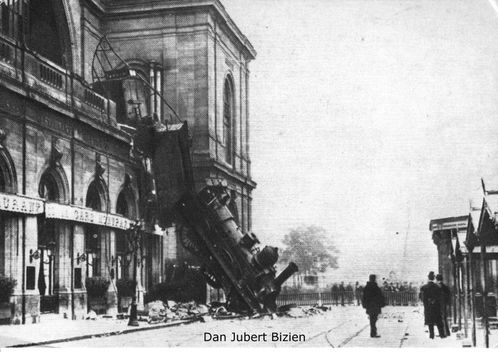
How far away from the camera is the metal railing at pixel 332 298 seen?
19.9 m

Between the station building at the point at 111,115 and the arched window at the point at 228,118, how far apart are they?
3cm

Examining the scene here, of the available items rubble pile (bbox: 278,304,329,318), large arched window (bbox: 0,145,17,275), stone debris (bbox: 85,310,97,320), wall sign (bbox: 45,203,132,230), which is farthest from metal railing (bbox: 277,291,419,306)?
large arched window (bbox: 0,145,17,275)

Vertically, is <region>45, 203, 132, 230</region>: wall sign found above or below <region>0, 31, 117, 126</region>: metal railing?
below

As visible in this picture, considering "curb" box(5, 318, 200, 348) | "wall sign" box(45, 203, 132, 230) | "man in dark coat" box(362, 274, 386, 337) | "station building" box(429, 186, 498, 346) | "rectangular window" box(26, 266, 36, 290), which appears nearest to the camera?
"station building" box(429, 186, 498, 346)

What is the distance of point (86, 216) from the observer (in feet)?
64.4

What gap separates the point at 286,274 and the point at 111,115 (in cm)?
544

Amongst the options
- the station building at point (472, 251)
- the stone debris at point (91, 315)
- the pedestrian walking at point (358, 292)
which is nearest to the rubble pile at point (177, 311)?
the stone debris at point (91, 315)

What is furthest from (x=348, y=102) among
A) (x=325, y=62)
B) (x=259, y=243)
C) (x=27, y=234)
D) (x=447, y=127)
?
(x=27, y=234)

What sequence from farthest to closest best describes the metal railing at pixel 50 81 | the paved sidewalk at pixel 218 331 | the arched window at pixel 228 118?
the arched window at pixel 228 118 < the metal railing at pixel 50 81 < the paved sidewalk at pixel 218 331

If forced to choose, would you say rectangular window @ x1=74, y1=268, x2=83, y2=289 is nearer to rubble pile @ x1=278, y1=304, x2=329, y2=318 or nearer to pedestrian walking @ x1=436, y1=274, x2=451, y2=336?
rubble pile @ x1=278, y1=304, x2=329, y2=318

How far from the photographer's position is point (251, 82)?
18.4 metres

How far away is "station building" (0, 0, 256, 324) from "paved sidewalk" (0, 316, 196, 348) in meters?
0.63

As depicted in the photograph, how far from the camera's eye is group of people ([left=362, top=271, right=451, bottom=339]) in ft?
53.9

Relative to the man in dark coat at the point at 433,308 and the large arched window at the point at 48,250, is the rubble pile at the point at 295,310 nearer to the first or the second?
the man in dark coat at the point at 433,308
